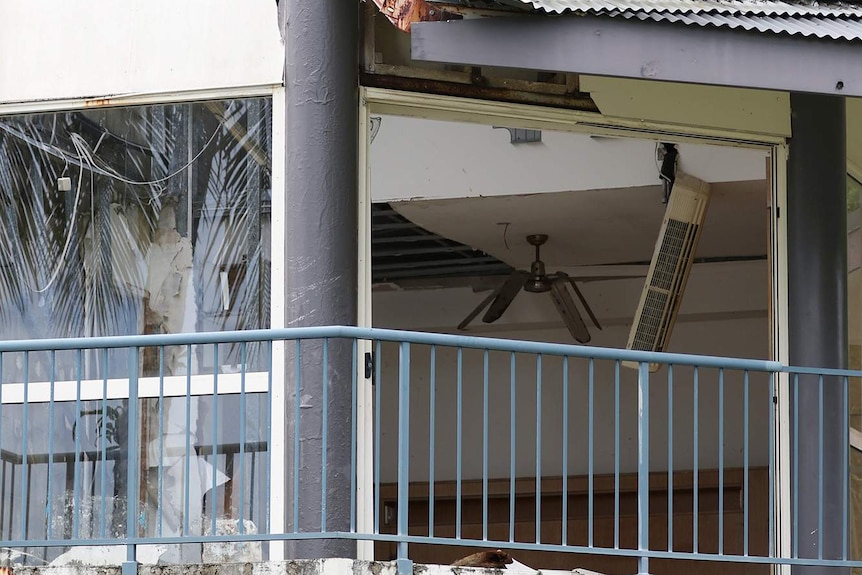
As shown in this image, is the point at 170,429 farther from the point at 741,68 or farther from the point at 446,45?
the point at 741,68

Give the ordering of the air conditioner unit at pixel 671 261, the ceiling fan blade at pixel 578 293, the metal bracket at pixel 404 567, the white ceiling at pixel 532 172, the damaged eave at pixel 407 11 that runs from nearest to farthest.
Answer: the metal bracket at pixel 404 567 → the damaged eave at pixel 407 11 → the air conditioner unit at pixel 671 261 → the white ceiling at pixel 532 172 → the ceiling fan blade at pixel 578 293

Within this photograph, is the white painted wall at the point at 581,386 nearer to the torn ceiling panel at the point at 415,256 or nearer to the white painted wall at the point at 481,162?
the torn ceiling panel at the point at 415,256

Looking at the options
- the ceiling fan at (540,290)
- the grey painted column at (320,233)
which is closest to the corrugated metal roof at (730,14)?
the grey painted column at (320,233)

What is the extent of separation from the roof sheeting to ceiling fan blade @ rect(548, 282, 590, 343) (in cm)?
508

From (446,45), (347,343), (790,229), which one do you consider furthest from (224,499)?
(790,229)

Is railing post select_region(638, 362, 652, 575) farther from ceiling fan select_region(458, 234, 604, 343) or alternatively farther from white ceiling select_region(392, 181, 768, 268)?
ceiling fan select_region(458, 234, 604, 343)

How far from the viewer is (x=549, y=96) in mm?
5969

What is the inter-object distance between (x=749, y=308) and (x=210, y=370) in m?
7.18

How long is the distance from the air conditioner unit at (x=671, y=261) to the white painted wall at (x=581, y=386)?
377 cm

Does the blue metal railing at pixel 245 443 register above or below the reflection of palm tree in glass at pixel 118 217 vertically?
below

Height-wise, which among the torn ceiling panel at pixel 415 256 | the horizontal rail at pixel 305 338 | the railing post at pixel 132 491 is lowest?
the railing post at pixel 132 491

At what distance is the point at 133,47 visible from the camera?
18.7 feet

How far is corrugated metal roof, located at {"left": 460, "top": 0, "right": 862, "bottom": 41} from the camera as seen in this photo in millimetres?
4648

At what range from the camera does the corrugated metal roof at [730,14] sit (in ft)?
15.3
